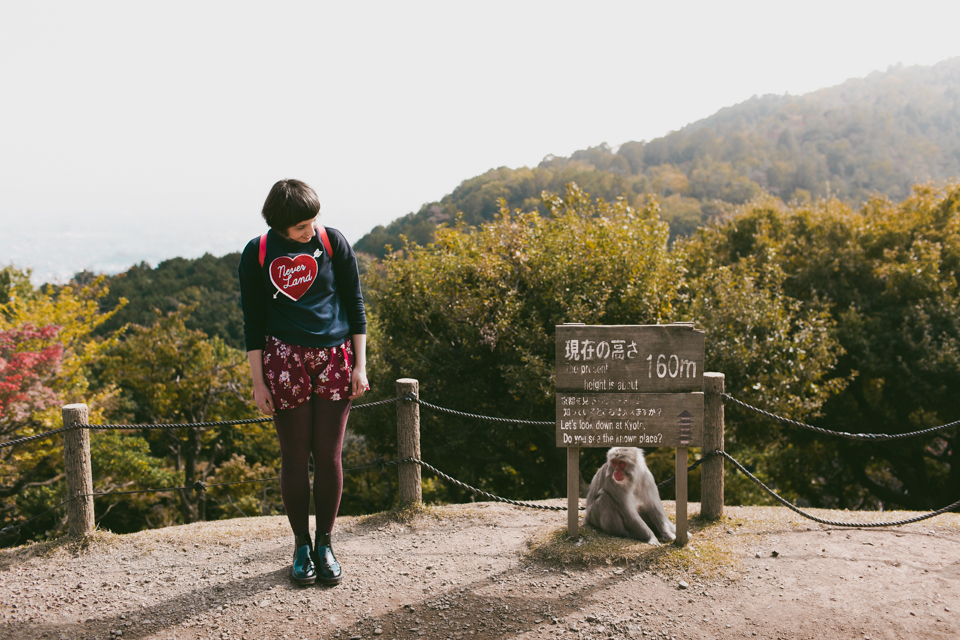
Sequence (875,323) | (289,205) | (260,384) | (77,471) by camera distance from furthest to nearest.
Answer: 1. (875,323)
2. (77,471)
3. (260,384)
4. (289,205)

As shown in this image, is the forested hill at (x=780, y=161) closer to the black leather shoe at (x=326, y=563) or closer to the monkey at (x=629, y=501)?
the monkey at (x=629, y=501)

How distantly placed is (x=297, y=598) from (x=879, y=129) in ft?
413

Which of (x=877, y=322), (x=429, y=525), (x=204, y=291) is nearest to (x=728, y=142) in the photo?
(x=204, y=291)

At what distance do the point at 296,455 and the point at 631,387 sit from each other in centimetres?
189

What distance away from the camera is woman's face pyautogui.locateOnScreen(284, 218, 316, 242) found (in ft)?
9.21

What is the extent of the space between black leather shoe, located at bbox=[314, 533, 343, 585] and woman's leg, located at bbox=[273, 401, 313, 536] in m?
0.19

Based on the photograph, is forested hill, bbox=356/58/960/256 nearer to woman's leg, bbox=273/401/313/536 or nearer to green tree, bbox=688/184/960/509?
green tree, bbox=688/184/960/509

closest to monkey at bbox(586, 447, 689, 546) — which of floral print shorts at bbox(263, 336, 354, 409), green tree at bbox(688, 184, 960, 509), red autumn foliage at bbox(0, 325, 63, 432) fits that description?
floral print shorts at bbox(263, 336, 354, 409)

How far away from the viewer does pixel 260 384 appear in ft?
9.34

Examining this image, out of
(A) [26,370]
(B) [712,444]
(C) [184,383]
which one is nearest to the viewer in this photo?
(B) [712,444]

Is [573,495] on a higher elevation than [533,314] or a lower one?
lower

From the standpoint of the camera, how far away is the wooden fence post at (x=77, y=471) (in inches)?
A: 148

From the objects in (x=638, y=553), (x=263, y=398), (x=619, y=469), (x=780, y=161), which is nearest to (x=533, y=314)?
(x=619, y=469)

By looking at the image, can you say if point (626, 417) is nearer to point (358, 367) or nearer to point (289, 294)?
point (358, 367)
